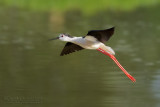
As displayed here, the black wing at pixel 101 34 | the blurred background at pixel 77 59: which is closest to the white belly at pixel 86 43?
the black wing at pixel 101 34

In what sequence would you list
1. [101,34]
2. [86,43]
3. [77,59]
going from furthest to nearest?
1. [77,59]
2. [86,43]
3. [101,34]

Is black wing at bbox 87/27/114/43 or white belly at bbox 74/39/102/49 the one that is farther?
white belly at bbox 74/39/102/49

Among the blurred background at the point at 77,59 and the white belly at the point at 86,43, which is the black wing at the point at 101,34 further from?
the blurred background at the point at 77,59

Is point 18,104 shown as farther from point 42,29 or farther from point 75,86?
point 42,29

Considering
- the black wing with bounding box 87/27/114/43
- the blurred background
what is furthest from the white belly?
the blurred background

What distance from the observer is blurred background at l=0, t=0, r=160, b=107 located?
7537 millimetres

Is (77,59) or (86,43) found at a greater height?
(77,59)

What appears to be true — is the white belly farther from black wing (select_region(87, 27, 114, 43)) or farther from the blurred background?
the blurred background

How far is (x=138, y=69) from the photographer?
368 inches

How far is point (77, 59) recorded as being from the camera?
33.6 feet

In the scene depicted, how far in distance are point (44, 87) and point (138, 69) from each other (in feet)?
7.16

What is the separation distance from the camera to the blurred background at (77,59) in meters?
7.54

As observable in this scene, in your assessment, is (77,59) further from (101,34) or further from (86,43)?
(101,34)

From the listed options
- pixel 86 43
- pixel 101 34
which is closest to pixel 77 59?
pixel 86 43
